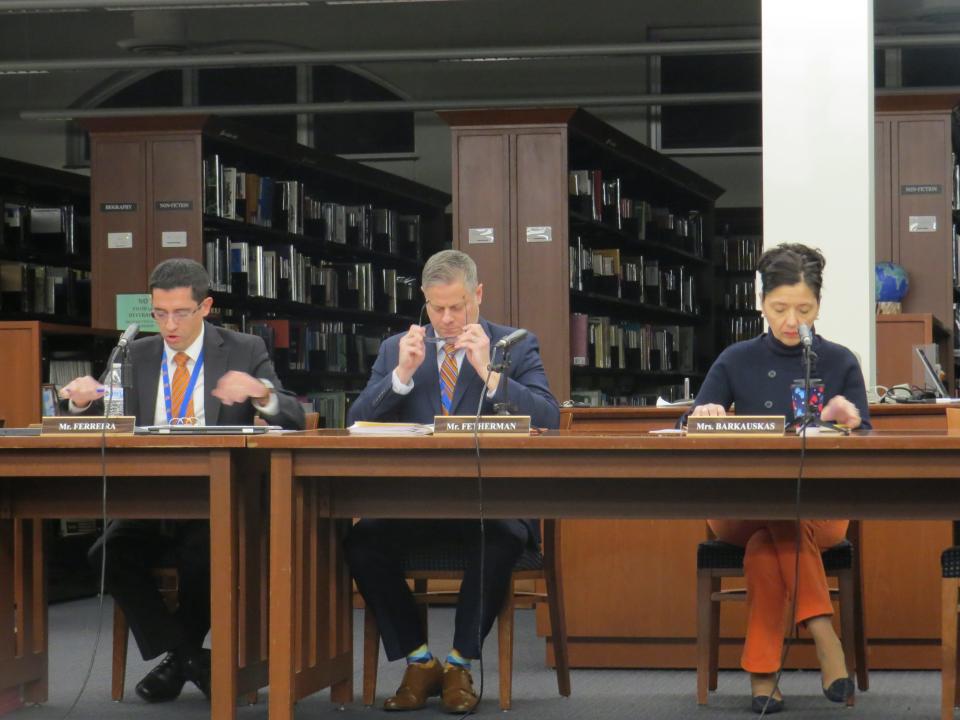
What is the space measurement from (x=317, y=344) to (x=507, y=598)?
207 inches

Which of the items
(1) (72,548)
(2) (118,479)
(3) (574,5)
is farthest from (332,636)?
(3) (574,5)

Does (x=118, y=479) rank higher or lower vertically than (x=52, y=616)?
higher

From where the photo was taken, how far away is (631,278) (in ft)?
30.0

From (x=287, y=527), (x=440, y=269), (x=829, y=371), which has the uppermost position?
(x=440, y=269)

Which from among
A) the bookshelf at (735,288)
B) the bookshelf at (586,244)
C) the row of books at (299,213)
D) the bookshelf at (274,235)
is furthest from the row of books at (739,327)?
the row of books at (299,213)

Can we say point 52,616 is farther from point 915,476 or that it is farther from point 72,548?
point 915,476

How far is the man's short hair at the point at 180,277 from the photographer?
4.06 meters

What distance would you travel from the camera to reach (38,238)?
337 inches

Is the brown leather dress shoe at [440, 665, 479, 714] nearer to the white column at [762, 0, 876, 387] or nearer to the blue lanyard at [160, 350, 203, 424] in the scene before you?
the blue lanyard at [160, 350, 203, 424]

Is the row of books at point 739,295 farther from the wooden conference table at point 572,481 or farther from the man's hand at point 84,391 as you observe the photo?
the man's hand at point 84,391

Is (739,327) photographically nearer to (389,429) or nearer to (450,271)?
(450,271)

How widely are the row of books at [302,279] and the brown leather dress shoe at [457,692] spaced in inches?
178

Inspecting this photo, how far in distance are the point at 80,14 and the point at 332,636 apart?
992 cm

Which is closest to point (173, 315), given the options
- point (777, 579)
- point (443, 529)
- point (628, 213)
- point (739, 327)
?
Result: point (443, 529)
